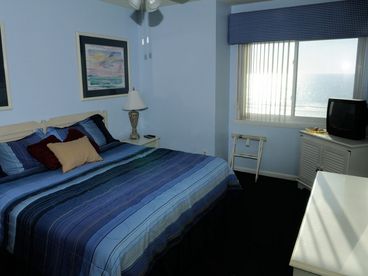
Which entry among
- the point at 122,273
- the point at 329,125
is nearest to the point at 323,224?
the point at 122,273

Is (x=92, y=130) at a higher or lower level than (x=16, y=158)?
higher

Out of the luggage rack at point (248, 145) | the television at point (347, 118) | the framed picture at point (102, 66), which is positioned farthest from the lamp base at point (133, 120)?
the television at point (347, 118)

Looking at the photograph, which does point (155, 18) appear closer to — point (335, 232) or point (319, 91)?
point (319, 91)

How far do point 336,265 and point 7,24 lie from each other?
3159 millimetres

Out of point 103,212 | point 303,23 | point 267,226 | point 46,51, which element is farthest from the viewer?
point 303,23

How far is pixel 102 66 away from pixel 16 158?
172 centimetres

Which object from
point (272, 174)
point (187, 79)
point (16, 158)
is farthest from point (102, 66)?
point (272, 174)

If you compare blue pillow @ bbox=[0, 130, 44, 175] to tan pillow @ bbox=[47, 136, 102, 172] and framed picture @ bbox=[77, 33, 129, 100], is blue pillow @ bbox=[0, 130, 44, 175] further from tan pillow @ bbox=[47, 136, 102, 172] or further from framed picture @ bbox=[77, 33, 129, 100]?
framed picture @ bbox=[77, 33, 129, 100]

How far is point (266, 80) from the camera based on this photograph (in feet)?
13.6

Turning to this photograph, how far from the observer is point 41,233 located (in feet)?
5.79

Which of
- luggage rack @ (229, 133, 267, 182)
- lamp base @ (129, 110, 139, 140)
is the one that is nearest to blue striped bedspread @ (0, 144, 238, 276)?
lamp base @ (129, 110, 139, 140)

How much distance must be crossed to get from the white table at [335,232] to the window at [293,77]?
2505 mm

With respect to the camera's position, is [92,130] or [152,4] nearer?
[152,4]

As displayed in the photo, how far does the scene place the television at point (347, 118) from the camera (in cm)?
320
